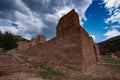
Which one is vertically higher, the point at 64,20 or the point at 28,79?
the point at 64,20

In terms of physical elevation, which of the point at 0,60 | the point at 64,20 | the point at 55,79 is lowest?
the point at 55,79

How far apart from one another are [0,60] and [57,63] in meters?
5.45

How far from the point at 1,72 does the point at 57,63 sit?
5850 millimetres

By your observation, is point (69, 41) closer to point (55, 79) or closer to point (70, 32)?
point (70, 32)

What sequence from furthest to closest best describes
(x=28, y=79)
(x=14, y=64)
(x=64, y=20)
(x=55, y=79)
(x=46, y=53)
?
1. (x=46, y=53)
2. (x=64, y=20)
3. (x=14, y=64)
4. (x=55, y=79)
5. (x=28, y=79)

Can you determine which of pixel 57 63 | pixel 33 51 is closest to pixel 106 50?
pixel 33 51

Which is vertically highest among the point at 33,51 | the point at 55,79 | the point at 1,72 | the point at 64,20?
the point at 64,20

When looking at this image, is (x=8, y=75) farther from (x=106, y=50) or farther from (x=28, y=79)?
(x=106, y=50)

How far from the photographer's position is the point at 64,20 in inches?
507

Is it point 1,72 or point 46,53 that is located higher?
point 46,53

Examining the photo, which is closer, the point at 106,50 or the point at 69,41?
the point at 69,41

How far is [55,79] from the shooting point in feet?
24.2

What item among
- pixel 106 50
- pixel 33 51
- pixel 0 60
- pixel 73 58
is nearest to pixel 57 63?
pixel 73 58

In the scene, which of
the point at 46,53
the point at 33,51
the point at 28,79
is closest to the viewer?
the point at 28,79
